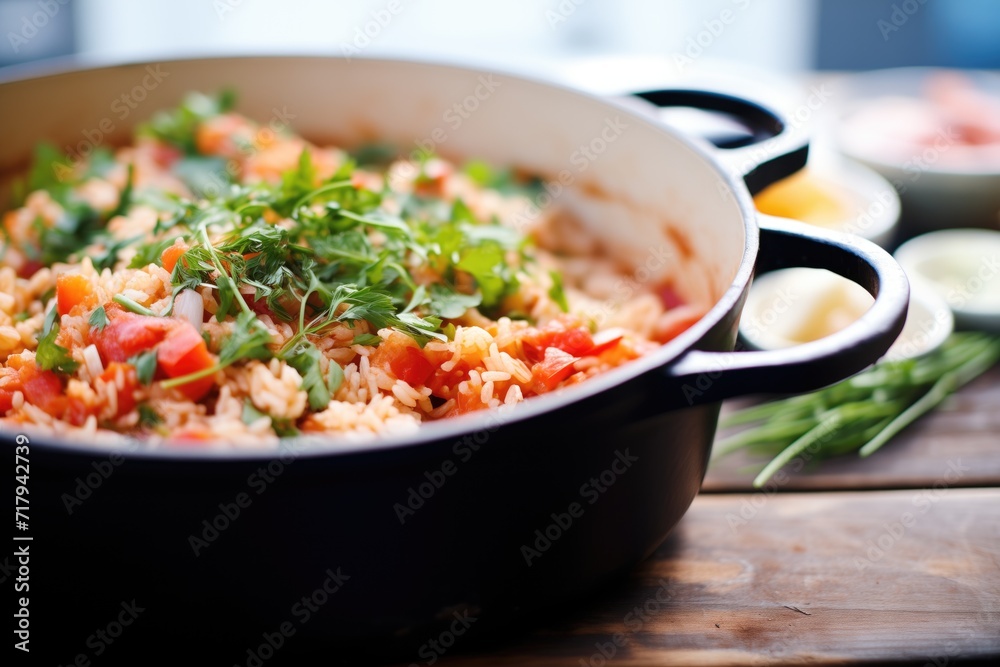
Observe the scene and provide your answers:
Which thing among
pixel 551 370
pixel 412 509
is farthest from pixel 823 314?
pixel 412 509

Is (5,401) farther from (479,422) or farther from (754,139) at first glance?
(754,139)

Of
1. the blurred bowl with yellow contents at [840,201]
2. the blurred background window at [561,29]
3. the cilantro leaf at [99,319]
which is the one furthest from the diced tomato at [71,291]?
the blurred background window at [561,29]

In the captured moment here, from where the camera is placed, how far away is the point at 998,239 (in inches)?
97.6

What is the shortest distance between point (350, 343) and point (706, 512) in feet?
2.45

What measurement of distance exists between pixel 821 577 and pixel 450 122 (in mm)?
1475

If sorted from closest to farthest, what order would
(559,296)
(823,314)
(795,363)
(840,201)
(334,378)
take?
(795,363)
(334,378)
(559,296)
(823,314)
(840,201)

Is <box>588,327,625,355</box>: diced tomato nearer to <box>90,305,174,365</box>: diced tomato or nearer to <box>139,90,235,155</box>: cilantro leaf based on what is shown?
<box>90,305,174,365</box>: diced tomato

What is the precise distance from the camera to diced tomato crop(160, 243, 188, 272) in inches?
59.5

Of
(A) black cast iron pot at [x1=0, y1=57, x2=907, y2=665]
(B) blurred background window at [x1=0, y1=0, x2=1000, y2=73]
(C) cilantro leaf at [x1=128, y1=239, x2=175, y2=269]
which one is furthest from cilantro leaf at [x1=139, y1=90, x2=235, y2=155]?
(B) blurred background window at [x1=0, y1=0, x2=1000, y2=73]

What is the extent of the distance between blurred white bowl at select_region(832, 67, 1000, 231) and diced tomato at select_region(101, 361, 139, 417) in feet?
7.42

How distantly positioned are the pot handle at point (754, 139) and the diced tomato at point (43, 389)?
1.17 m

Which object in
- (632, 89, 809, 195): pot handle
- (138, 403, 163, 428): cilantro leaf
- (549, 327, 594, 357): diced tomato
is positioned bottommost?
(549, 327, 594, 357): diced tomato

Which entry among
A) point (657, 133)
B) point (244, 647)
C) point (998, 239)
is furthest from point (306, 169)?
point (998, 239)

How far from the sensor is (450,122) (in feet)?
7.86
